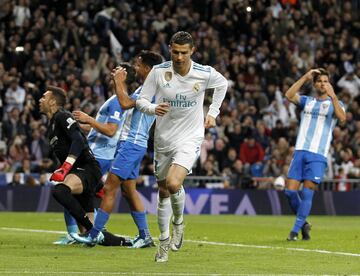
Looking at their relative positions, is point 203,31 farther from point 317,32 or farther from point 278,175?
point 278,175

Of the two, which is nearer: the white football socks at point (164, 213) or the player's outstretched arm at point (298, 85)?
the white football socks at point (164, 213)

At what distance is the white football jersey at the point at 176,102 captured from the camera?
1235 centimetres

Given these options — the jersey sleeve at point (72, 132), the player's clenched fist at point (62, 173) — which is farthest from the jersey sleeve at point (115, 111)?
the player's clenched fist at point (62, 173)

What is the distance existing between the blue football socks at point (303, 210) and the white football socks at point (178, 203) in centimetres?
417

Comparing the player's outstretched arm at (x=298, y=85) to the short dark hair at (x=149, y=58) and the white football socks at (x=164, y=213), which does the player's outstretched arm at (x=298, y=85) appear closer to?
the short dark hair at (x=149, y=58)

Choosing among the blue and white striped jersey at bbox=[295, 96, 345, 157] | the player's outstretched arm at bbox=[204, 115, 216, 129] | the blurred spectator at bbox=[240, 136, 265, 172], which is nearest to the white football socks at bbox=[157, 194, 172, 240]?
the player's outstretched arm at bbox=[204, 115, 216, 129]

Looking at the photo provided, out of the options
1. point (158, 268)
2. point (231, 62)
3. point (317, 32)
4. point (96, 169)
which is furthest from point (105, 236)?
point (317, 32)

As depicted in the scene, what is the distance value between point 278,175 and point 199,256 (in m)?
15.2

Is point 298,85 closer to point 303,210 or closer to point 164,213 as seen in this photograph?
point 303,210

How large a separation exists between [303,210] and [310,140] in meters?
1.13

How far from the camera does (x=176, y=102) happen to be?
40.5ft

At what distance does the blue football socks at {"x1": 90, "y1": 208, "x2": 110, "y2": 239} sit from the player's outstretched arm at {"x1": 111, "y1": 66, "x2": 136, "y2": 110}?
1.92 metres

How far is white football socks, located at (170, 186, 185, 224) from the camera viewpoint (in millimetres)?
12305

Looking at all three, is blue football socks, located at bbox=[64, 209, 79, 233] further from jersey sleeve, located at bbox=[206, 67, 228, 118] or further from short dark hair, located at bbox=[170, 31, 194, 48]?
short dark hair, located at bbox=[170, 31, 194, 48]
